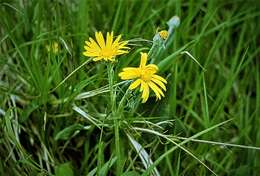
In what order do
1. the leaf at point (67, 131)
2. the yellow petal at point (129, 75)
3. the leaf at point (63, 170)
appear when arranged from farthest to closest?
1. the leaf at point (67, 131)
2. the leaf at point (63, 170)
3. the yellow petal at point (129, 75)

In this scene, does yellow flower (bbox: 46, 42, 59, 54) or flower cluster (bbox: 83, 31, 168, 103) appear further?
yellow flower (bbox: 46, 42, 59, 54)

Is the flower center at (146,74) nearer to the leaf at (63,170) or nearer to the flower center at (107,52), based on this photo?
the flower center at (107,52)

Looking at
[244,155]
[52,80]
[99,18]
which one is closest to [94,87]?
[52,80]

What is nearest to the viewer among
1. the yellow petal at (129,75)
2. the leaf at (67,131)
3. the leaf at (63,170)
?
the yellow petal at (129,75)

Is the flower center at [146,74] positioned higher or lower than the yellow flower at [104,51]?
lower

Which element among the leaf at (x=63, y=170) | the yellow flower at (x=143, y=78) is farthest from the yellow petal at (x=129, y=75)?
the leaf at (x=63, y=170)

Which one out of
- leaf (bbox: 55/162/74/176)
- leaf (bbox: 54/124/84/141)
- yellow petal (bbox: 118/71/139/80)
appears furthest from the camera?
leaf (bbox: 54/124/84/141)

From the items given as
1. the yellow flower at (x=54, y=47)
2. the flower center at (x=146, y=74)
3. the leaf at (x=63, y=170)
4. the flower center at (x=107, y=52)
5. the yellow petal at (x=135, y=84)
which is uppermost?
the yellow flower at (x=54, y=47)

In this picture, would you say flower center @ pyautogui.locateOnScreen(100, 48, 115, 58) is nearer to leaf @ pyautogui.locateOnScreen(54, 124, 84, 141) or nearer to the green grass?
the green grass

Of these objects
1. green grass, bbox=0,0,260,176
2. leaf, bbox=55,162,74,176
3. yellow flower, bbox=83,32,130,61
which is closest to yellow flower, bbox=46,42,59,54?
green grass, bbox=0,0,260,176
